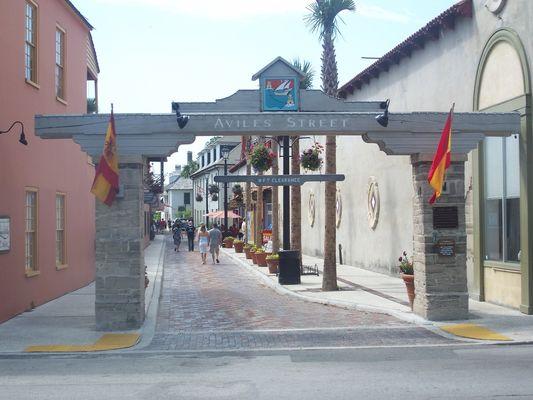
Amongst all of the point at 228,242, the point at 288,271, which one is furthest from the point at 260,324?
the point at 228,242

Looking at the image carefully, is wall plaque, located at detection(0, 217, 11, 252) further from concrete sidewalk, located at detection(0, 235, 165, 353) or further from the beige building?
the beige building

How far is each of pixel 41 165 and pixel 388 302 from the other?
8.37m

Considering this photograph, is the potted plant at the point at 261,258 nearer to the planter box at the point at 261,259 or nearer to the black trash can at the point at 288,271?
the planter box at the point at 261,259

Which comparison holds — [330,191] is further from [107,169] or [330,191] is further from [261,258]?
[261,258]

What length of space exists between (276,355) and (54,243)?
8.76m

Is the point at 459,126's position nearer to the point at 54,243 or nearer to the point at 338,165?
the point at 54,243

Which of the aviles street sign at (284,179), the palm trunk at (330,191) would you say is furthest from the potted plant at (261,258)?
the aviles street sign at (284,179)

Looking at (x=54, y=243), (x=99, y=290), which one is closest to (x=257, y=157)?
(x=54, y=243)

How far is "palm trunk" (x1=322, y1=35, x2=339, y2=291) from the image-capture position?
1697cm

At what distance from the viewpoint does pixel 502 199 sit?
13609 millimetres

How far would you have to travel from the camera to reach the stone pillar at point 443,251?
12.2 metres

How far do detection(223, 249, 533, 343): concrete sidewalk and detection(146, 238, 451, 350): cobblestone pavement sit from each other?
0.31 meters

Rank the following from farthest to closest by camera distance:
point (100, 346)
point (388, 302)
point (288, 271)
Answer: point (288, 271)
point (388, 302)
point (100, 346)

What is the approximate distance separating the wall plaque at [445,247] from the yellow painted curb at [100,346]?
222 inches
